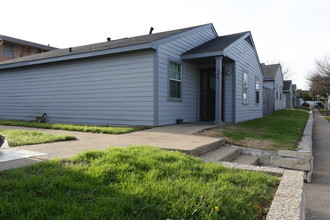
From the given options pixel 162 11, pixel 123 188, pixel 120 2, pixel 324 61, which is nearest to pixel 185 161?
pixel 123 188

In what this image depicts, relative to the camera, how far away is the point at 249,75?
11.9 meters

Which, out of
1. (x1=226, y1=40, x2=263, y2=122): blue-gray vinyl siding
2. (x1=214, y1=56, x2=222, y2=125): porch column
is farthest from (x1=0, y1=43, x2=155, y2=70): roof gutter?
(x1=226, y1=40, x2=263, y2=122): blue-gray vinyl siding

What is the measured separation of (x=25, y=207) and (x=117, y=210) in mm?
687

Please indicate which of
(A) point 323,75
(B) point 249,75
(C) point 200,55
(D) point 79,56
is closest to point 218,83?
(C) point 200,55

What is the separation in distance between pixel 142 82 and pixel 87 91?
109 inches

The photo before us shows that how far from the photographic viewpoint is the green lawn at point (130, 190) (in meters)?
1.77

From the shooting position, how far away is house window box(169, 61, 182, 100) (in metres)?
8.41

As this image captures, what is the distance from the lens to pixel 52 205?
1779mm

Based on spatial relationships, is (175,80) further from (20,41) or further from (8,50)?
(8,50)

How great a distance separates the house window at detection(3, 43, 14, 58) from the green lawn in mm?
22625

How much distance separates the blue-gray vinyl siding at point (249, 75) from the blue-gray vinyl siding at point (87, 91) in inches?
136

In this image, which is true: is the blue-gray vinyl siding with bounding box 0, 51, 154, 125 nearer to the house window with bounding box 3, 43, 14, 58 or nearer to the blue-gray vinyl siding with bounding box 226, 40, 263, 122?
the blue-gray vinyl siding with bounding box 226, 40, 263, 122

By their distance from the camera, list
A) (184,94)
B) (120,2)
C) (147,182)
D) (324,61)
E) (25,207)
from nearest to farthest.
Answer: (25,207) < (147,182) < (120,2) < (184,94) < (324,61)

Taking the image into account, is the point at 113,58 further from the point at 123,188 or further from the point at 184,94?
the point at 123,188
